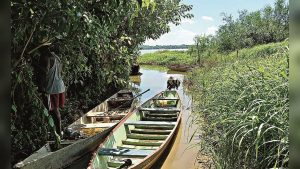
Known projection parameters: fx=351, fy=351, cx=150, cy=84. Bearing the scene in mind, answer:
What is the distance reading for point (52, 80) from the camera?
18.5 ft

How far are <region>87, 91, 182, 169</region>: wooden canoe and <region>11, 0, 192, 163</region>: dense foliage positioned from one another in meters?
1.29

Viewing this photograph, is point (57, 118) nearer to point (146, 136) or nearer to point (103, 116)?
point (146, 136)

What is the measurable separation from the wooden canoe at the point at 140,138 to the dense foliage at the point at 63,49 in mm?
1293

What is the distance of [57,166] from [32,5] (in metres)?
2.47

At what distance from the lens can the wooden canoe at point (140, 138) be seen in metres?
5.42

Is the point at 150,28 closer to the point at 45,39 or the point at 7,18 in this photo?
the point at 45,39

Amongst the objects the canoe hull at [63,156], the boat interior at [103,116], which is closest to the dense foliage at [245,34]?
the boat interior at [103,116]

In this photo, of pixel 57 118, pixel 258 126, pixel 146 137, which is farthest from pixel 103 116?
pixel 258 126

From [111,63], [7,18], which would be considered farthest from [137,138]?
[7,18]

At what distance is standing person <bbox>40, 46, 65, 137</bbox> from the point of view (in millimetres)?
5562

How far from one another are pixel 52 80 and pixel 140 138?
253 cm

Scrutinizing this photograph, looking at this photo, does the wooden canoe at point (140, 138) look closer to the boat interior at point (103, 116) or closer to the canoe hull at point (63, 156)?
the canoe hull at point (63, 156)

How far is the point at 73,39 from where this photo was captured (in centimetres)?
524

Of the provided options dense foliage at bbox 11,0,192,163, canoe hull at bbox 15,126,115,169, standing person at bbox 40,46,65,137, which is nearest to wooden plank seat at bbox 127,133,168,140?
canoe hull at bbox 15,126,115,169
